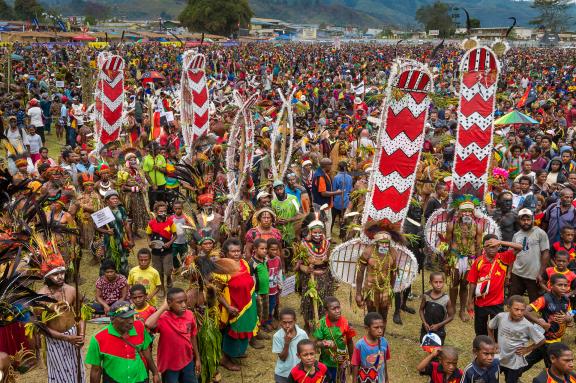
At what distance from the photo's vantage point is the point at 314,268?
5.93 metres

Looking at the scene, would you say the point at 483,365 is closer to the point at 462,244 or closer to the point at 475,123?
the point at 462,244

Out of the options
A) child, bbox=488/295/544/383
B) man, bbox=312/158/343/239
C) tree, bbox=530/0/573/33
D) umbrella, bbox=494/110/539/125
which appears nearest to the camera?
child, bbox=488/295/544/383

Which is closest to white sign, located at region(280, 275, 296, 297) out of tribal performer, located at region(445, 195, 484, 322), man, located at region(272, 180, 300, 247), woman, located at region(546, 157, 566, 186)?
A: man, located at region(272, 180, 300, 247)

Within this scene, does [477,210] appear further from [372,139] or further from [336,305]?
[372,139]

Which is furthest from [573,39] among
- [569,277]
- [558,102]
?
[569,277]

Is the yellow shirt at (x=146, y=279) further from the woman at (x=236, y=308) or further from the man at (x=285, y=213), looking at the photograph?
the man at (x=285, y=213)

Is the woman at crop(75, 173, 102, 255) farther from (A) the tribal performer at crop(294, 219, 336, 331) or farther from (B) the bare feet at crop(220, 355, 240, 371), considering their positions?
(A) the tribal performer at crop(294, 219, 336, 331)

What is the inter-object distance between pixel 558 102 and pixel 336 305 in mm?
16572

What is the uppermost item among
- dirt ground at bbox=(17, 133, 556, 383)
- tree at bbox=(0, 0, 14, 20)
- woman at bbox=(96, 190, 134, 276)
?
tree at bbox=(0, 0, 14, 20)

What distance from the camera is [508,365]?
195 inches

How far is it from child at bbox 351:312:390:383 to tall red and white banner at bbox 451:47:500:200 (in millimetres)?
3057

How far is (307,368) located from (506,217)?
3.92 m

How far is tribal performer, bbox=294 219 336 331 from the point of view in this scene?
593cm

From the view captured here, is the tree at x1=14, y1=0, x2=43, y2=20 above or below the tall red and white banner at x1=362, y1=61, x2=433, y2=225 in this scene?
above
